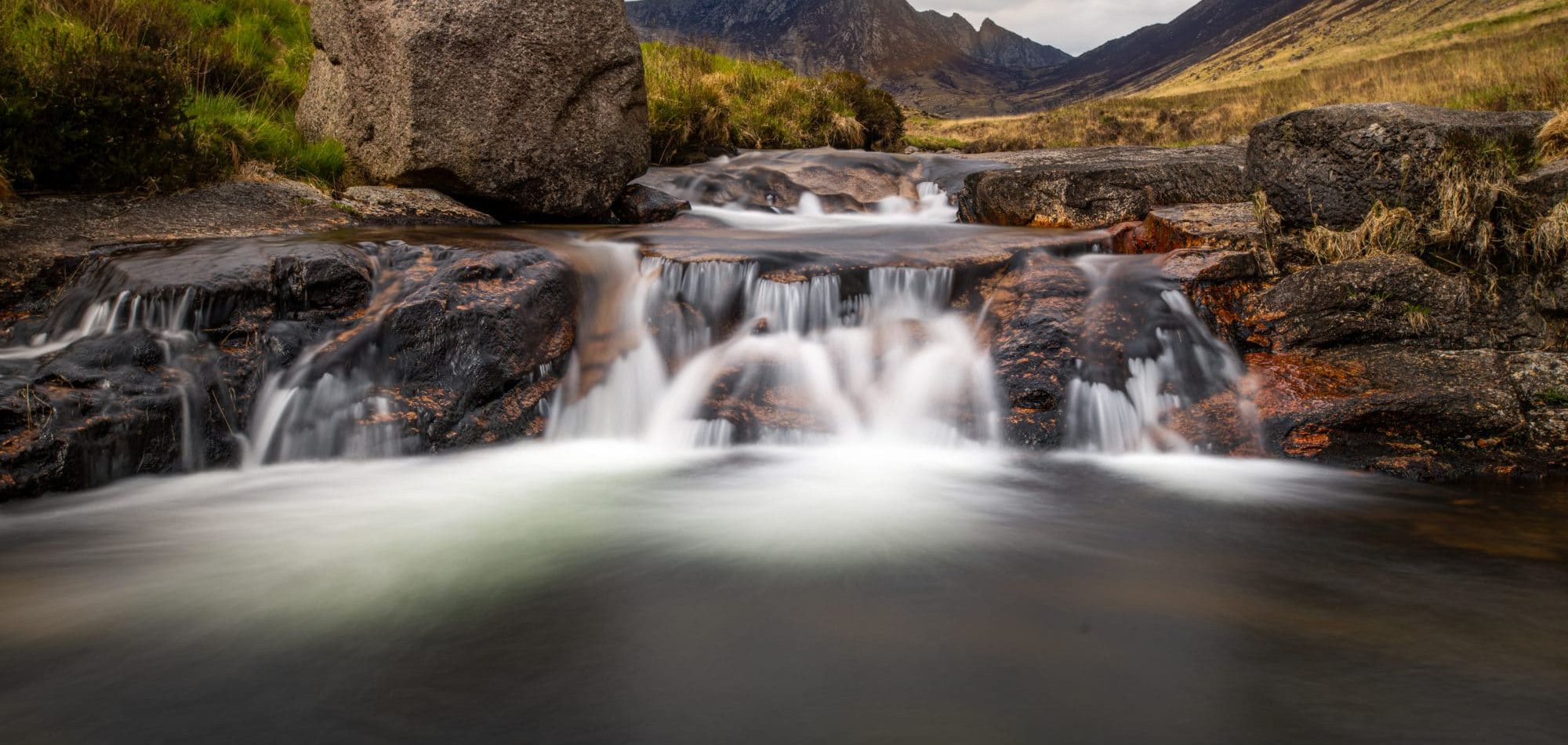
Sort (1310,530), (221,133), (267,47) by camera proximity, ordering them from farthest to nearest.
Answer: (267,47), (221,133), (1310,530)

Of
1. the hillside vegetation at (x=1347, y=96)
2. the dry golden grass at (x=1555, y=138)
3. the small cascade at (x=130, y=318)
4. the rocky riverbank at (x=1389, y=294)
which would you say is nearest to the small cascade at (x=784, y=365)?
the rocky riverbank at (x=1389, y=294)

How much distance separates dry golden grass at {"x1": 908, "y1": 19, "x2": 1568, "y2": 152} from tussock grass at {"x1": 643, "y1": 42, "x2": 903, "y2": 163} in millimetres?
2907

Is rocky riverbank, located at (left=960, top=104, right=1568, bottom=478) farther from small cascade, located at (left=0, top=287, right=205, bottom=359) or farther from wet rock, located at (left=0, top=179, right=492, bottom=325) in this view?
wet rock, located at (left=0, top=179, right=492, bottom=325)

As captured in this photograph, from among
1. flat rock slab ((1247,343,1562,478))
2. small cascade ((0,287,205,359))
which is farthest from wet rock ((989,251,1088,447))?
small cascade ((0,287,205,359))

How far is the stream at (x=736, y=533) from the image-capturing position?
7.97 ft

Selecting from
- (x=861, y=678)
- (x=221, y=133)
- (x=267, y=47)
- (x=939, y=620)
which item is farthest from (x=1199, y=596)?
(x=267, y=47)

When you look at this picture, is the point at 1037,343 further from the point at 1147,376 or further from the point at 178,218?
the point at 178,218

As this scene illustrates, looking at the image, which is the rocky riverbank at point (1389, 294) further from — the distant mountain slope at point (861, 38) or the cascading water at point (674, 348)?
the distant mountain slope at point (861, 38)

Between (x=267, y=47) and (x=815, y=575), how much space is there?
10941 mm

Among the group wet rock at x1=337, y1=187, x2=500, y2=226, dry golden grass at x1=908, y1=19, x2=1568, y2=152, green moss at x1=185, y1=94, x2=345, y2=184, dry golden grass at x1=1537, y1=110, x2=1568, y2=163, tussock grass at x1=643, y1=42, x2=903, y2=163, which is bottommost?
wet rock at x1=337, y1=187, x2=500, y2=226

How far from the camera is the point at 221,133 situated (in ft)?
24.4

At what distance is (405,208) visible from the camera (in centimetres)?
736

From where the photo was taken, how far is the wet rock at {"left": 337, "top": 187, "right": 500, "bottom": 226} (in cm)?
716

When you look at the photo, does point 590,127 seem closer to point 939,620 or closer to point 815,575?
point 815,575
